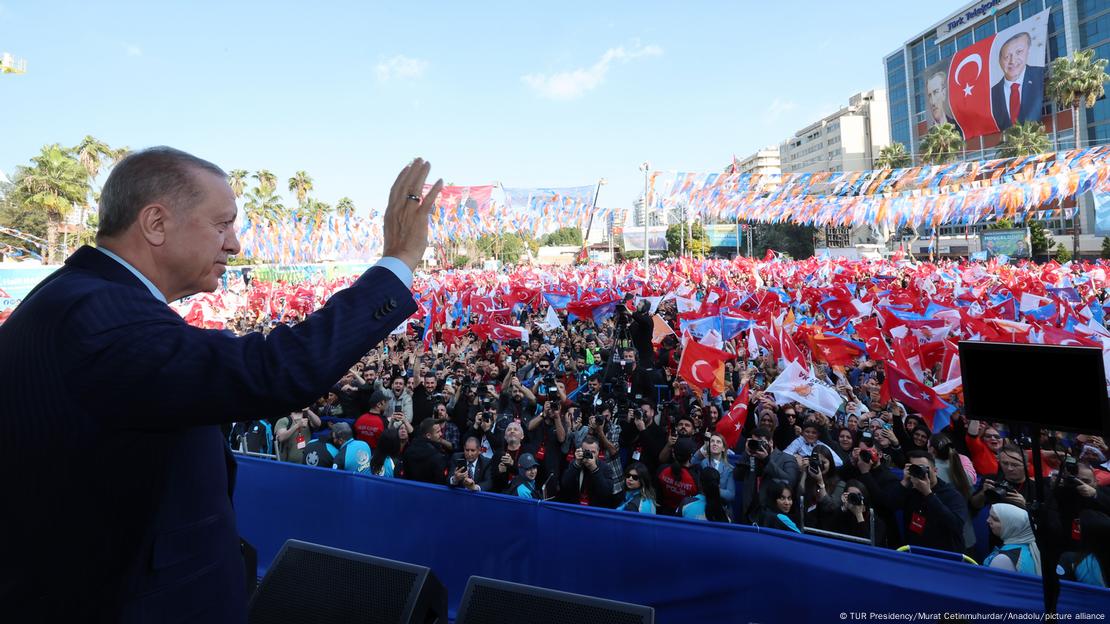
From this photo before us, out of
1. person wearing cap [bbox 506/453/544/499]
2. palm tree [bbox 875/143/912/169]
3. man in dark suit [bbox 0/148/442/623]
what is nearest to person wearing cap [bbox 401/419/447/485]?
person wearing cap [bbox 506/453/544/499]

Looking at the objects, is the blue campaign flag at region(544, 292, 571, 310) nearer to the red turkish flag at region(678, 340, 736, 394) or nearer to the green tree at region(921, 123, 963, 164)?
the red turkish flag at region(678, 340, 736, 394)

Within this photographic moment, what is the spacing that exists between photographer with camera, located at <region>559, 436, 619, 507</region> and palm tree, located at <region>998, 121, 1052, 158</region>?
50928 millimetres

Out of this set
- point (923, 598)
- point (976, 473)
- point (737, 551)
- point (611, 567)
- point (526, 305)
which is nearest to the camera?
point (923, 598)

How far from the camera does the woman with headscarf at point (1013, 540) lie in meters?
4.02

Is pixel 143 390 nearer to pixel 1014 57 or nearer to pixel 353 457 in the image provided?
pixel 353 457

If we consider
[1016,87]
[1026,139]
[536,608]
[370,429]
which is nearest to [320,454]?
[370,429]

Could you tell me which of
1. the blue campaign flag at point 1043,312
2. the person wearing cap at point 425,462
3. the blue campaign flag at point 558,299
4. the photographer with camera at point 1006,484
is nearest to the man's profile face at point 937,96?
the blue campaign flag at point 1043,312

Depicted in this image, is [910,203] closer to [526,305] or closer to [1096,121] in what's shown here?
[526,305]

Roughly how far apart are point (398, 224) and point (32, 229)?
55.8m

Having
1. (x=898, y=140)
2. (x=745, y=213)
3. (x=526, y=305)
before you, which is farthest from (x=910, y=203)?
(x=898, y=140)

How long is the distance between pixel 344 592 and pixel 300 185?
61918 mm

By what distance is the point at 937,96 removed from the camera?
5912 cm

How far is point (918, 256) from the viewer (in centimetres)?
5022

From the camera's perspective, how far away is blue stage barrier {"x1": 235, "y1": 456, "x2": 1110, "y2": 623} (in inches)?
128
